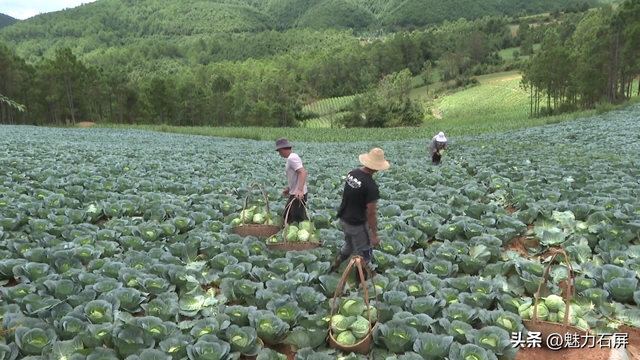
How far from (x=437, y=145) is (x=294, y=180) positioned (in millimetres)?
7699

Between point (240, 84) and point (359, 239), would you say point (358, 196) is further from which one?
point (240, 84)

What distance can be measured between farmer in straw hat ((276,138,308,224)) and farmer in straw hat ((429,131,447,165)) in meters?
7.32

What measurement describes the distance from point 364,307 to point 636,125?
69.1 ft

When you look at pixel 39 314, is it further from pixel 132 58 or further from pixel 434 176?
pixel 132 58

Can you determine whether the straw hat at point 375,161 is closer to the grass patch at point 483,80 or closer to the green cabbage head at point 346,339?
the green cabbage head at point 346,339

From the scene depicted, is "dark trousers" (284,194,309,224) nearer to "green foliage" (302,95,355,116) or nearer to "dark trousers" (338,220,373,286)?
"dark trousers" (338,220,373,286)

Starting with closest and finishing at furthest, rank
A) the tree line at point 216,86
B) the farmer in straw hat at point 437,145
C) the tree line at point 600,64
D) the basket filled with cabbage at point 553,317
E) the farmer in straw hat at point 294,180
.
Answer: the basket filled with cabbage at point 553,317 < the farmer in straw hat at point 294,180 < the farmer in straw hat at point 437,145 < the tree line at point 600,64 < the tree line at point 216,86

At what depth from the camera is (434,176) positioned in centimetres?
1034

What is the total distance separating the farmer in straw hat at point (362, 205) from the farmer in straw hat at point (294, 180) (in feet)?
4.41

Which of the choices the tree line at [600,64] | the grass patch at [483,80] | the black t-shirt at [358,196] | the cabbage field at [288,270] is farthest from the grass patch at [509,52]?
the black t-shirt at [358,196]

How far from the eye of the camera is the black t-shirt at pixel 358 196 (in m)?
4.72

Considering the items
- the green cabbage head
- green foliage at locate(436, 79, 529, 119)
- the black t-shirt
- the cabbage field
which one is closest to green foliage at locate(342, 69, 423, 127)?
green foliage at locate(436, 79, 529, 119)

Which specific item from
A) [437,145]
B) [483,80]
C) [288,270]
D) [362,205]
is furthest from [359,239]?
[483,80]

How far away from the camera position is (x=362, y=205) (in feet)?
15.8
